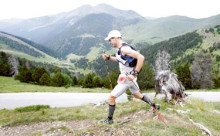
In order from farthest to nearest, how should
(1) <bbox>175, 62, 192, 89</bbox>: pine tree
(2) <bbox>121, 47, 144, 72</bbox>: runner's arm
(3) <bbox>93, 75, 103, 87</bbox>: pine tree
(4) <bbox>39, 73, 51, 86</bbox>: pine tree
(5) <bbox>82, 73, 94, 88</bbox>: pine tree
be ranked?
1. (5) <bbox>82, 73, 94, 88</bbox>: pine tree
2. (3) <bbox>93, 75, 103, 87</bbox>: pine tree
3. (4) <bbox>39, 73, 51, 86</bbox>: pine tree
4. (1) <bbox>175, 62, 192, 89</bbox>: pine tree
5. (2) <bbox>121, 47, 144, 72</bbox>: runner's arm

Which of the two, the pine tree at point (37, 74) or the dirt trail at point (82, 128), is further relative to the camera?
the pine tree at point (37, 74)

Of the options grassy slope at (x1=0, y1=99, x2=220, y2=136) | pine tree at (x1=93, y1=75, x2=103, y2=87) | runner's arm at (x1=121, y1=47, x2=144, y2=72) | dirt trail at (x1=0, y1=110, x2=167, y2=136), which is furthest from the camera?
pine tree at (x1=93, y1=75, x2=103, y2=87)

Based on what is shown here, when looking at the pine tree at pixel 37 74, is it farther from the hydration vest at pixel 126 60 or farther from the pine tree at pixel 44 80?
the hydration vest at pixel 126 60

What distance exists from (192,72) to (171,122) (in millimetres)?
53440

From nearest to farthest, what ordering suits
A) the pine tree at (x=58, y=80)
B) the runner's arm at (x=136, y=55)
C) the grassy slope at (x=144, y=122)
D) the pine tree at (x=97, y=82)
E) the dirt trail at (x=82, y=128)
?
the runner's arm at (x=136, y=55), the dirt trail at (x=82, y=128), the grassy slope at (x=144, y=122), the pine tree at (x=58, y=80), the pine tree at (x=97, y=82)

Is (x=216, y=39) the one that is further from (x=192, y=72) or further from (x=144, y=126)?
(x=144, y=126)

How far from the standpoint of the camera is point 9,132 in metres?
8.98

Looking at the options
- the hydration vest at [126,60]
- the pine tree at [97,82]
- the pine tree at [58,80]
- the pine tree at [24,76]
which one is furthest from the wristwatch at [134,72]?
the pine tree at [24,76]

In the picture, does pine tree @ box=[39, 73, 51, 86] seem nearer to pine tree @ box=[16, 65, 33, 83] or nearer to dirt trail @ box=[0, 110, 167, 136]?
pine tree @ box=[16, 65, 33, 83]

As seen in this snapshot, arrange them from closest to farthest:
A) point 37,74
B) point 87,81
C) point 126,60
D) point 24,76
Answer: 1. point 126,60
2. point 24,76
3. point 87,81
4. point 37,74

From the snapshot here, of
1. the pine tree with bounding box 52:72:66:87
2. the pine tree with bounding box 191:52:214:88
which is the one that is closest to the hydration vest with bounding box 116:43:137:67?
the pine tree with bounding box 191:52:214:88

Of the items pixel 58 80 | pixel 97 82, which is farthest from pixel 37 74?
pixel 97 82

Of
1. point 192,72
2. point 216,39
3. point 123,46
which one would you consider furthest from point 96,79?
point 216,39

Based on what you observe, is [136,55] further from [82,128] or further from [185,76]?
[185,76]
